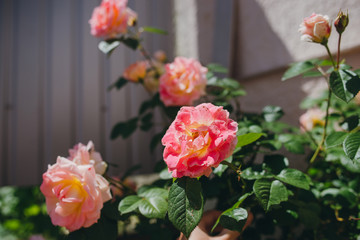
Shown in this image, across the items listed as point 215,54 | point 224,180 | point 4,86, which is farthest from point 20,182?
point 224,180

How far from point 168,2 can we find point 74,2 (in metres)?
0.76

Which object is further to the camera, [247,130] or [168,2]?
[168,2]

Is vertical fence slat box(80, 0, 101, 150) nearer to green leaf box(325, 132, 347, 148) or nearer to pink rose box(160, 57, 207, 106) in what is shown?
pink rose box(160, 57, 207, 106)

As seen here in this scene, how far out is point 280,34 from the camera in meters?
1.32

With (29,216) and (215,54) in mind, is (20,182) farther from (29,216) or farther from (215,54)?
(215,54)

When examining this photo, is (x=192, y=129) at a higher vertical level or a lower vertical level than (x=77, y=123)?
higher

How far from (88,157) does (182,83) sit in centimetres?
39

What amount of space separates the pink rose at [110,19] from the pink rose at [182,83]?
0.30 meters

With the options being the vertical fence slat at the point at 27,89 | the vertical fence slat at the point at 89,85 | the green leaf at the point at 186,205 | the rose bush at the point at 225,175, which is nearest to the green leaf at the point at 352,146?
the rose bush at the point at 225,175

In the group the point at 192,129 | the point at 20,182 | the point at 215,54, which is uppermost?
the point at 215,54

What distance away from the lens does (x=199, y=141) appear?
0.51 m

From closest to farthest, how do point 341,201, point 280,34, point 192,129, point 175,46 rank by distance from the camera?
→ point 192,129
point 341,201
point 280,34
point 175,46

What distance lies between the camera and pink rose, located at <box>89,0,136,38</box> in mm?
1054

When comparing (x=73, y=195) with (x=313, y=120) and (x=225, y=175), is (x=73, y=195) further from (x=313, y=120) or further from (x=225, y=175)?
(x=313, y=120)
